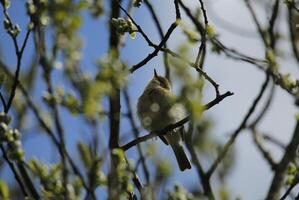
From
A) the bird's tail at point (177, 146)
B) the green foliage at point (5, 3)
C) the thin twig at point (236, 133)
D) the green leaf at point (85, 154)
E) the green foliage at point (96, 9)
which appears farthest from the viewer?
the bird's tail at point (177, 146)

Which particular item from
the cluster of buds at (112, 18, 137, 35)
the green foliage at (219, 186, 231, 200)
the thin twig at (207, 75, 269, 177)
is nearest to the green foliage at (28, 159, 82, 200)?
the green foliage at (219, 186, 231, 200)

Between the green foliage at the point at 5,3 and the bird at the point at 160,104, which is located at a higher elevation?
the green foliage at the point at 5,3

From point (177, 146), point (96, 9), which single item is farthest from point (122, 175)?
point (177, 146)

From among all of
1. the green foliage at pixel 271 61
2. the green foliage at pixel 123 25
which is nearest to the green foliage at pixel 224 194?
the green foliage at pixel 123 25

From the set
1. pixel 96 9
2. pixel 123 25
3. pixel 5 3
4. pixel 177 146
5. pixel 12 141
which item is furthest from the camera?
pixel 177 146

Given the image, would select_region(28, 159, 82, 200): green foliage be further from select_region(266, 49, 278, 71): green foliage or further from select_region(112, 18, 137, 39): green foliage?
select_region(266, 49, 278, 71): green foliage

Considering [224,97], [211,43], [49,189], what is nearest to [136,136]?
[224,97]

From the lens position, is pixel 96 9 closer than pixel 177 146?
Yes

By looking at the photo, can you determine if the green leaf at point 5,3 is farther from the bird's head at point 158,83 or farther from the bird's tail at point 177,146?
the bird's tail at point 177,146

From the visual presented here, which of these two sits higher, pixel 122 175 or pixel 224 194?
pixel 122 175

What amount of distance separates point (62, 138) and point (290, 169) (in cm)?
243

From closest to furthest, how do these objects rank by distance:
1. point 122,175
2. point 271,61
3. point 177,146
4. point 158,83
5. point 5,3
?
point 122,175 → point 5,3 → point 271,61 → point 177,146 → point 158,83

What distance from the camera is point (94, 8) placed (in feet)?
19.0

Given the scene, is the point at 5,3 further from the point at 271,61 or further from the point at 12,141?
the point at 271,61
